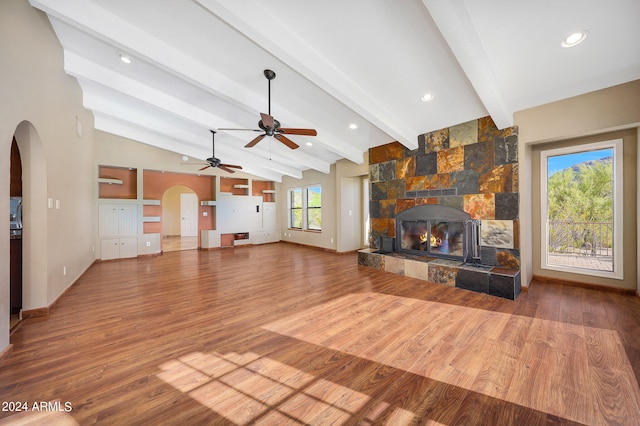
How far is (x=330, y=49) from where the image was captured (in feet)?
9.21

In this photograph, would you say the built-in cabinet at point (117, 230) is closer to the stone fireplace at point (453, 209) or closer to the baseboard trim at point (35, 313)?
the baseboard trim at point (35, 313)

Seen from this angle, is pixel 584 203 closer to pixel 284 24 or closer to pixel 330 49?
pixel 330 49

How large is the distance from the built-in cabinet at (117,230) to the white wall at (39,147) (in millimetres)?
2209

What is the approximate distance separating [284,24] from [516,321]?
4068 mm

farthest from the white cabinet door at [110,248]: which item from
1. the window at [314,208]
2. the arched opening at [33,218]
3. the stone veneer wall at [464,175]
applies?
the stone veneer wall at [464,175]

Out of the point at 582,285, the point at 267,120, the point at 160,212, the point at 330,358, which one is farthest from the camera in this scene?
the point at 160,212

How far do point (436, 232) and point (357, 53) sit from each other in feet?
11.2

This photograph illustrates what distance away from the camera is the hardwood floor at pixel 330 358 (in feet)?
4.89

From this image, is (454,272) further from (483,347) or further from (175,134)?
(175,134)

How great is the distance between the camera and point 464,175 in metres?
4.24

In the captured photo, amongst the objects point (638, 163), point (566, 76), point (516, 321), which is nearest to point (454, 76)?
point (566, 76)

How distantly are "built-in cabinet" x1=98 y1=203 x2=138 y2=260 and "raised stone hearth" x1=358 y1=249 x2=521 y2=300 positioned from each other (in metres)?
6.35

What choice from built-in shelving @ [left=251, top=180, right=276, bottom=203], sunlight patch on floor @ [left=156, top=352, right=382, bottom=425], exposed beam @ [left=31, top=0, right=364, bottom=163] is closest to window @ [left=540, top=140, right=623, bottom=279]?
sunlight patch on floor @ [left=156, top=352, right=382, bottom=425]

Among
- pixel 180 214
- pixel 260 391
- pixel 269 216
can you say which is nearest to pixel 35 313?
pixel 260 391
